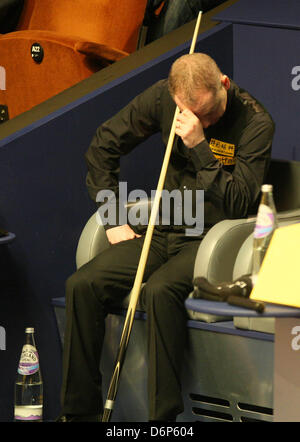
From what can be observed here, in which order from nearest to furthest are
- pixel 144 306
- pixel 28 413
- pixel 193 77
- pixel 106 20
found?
pixel 193 77
pixel 144 306
pixel 28 413
pixel 106 20

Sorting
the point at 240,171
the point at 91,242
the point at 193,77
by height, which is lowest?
the point at 91,242

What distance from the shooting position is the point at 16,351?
357 cm

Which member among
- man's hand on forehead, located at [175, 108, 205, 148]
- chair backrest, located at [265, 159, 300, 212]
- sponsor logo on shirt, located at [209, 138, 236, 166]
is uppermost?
man's hand on forehead, located at [175, 108, 205, 148]

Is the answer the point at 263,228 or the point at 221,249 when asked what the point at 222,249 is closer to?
the point at 221,249

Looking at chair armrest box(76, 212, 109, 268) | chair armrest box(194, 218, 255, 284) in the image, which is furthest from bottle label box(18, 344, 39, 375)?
chair armrest box(194, 218, 255, 284)

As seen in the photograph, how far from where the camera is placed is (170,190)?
11.5 feet

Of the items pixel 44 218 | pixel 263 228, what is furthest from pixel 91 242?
pixel 263 228

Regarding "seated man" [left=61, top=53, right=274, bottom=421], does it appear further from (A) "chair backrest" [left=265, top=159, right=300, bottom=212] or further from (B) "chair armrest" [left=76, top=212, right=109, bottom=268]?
(A) "chair backrest" [left=265, top=159, right=300, bottom=212]

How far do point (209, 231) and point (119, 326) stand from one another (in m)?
0.49

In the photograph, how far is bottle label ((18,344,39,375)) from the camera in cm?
344

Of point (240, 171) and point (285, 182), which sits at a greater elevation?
point (240, 171)

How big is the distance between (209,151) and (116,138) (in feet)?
1.56
